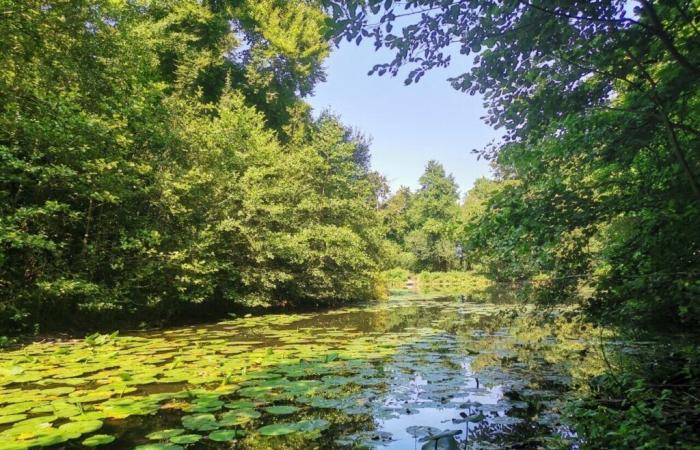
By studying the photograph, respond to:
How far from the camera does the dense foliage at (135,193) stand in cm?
645

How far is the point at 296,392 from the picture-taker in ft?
12.7

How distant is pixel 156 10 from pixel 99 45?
9371 millimetres

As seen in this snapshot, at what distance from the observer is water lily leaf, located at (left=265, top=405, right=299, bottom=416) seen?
129 inches

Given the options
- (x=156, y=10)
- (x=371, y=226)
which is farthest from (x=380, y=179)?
(x=156, y=10)

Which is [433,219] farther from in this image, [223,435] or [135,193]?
[223,435]

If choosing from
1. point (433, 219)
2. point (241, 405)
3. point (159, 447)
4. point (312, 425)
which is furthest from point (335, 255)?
point (433, 219)

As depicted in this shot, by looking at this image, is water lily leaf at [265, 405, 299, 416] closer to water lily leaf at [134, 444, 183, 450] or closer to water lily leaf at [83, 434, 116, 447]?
water lily leaf at [134, 444, 183, 450]

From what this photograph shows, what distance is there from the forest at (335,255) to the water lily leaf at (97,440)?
0.06ft

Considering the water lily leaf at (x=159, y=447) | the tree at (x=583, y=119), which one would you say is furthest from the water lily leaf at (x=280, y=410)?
the tree at (x=583, y=119)

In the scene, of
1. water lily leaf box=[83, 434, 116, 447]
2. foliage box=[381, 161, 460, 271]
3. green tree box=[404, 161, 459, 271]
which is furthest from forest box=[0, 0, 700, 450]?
green tree box=[404, 161, 459, 271]

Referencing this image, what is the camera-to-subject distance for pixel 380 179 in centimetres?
4134

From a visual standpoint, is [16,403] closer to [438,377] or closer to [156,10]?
[438,377]

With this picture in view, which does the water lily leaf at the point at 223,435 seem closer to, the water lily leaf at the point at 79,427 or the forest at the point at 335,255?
the forest at the point at 335,255

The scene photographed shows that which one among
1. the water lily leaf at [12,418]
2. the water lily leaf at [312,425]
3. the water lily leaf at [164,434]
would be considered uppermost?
the water lily leaf at [12,418]
